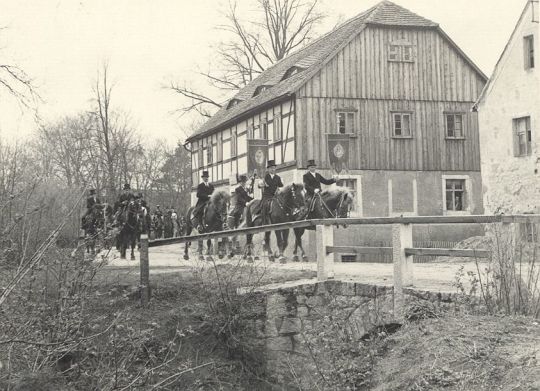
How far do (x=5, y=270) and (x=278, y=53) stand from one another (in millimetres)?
34555

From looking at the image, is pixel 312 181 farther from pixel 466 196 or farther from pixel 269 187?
pixel 466 196

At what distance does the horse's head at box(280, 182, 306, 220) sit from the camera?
17734 millimetres

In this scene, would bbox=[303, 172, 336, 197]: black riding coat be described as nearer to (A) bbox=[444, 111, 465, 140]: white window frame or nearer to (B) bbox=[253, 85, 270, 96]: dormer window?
(A) bbox=[444, 111, 465, 140]: white window frame

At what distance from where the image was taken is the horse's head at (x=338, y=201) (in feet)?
58.8

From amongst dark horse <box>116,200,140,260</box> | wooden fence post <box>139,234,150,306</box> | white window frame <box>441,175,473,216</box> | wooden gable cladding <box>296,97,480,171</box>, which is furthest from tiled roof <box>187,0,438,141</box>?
wooden fence post <box>139,234,150,306</box>

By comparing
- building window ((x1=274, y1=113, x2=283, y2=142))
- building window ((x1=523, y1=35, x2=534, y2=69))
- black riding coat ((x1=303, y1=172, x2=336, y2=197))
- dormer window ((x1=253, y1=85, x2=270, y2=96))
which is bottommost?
black riding coat ((x1=303, y1=172, x2=336, y2=197))

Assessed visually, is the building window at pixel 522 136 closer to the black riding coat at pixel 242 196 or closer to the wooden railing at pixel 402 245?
the black riding coat at pixel 242 196

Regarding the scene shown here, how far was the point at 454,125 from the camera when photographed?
29.4 meters

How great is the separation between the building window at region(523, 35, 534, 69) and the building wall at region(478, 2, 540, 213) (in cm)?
10

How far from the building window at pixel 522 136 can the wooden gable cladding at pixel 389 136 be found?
4.91 m

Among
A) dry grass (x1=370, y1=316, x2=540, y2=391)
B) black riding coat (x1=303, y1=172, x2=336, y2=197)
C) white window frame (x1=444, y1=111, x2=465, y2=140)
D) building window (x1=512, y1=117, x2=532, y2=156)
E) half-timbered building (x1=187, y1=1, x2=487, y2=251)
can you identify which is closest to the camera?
dry grass (x1=370, y1=316, x2=540, y2=391)

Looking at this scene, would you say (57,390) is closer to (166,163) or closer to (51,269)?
(51,269)

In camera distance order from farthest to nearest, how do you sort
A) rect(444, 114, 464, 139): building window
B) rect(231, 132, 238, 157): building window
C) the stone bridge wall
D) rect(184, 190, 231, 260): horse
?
rect(231, 132, 238, 157): building window
rect(444, 114, 464, 139): building window
rect(184, 190, 231, 260): horse
the stone bridge wall

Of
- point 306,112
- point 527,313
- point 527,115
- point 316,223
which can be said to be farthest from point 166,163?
point 527,313
